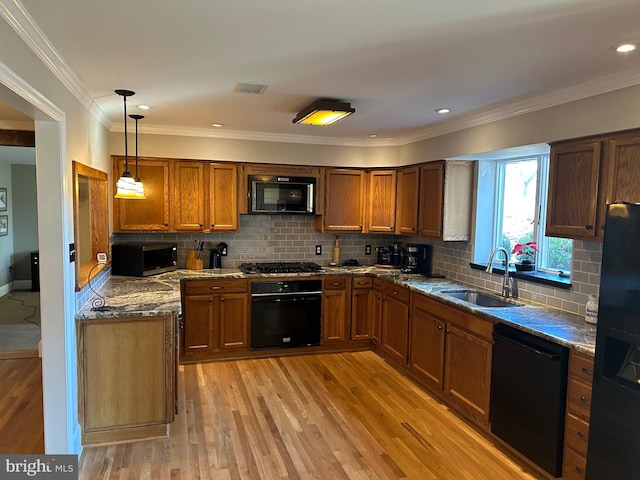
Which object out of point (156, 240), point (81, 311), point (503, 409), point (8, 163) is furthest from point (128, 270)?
point (8, 163)

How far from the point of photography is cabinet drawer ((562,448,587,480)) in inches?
94.7

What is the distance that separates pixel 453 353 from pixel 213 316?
242 cm

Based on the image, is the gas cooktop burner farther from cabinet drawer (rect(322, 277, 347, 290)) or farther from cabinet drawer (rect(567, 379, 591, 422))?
cabinet drawer (rect(567, 379, 591, 422))

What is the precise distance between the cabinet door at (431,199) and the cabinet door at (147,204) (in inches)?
106

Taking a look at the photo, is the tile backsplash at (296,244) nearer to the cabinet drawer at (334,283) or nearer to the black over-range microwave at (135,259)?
the black over-range microwave at (135,259)

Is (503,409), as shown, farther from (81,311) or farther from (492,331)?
(81,311)

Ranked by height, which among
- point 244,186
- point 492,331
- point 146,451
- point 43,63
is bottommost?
point 146,451

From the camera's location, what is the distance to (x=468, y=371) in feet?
10.9

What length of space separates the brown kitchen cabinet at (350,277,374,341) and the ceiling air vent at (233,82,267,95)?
2517 millimetres

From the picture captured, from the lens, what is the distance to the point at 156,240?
488 centimetres

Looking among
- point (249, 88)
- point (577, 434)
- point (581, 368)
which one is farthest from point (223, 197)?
point (577, 434)

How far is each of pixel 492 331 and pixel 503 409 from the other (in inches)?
20.4

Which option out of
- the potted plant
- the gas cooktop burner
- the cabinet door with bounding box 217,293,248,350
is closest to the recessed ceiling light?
the potted plant

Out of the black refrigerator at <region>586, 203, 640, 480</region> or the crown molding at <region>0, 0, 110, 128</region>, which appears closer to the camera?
the crown molding at <region>0, 0, 110, 128</region>
